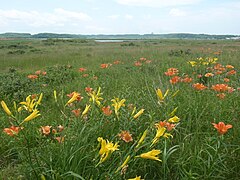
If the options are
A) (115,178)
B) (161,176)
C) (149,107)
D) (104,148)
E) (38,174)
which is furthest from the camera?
(149,107)

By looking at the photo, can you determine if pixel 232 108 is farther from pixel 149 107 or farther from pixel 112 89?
pixel 112 89

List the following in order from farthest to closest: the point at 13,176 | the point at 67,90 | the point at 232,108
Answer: the point at 67,90, the point at 232,108, the point at 13,176

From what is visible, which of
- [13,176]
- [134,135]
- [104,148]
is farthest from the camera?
[134,135]

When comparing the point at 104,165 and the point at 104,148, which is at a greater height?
the point at 104,148

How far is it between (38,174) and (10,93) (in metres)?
3.36

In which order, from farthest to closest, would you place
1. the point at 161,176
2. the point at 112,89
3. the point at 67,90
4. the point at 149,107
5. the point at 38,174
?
1. the point at 67,90
2. the point at 112,89
3. the point at 149,107
4. the point at 161,176
5. the point at 38,174

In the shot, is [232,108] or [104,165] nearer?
[104,165]

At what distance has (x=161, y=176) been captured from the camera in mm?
1970

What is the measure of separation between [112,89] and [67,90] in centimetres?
96

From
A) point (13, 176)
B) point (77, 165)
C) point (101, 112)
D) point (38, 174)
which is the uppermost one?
point (101, 112)

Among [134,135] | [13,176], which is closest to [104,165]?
[134,135]

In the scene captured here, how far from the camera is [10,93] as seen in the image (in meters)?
4.79

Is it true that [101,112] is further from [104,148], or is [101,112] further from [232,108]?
[232,108]

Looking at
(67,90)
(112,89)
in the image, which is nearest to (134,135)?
(112,89)
